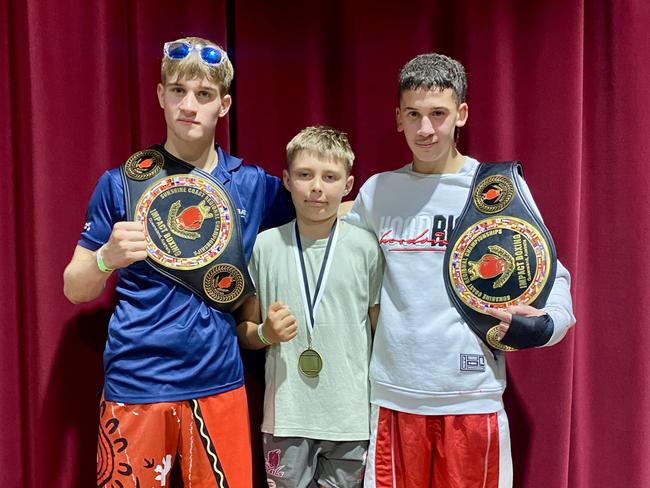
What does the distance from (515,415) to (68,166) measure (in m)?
1.48

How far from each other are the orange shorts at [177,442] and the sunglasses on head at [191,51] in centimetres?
79

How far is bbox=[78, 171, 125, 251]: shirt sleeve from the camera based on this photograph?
149 centimetres

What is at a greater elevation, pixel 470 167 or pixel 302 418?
pixel 470 167

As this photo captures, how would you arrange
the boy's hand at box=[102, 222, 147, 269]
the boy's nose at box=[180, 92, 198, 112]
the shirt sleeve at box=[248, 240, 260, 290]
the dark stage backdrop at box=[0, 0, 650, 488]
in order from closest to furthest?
the boy's hand at box=[102, 222, 147, 269] < the boy's nose at box=[180, 92, 198, 112] < the shirt sleeve at box=[248, 240, 260, 290] < the dark stage backdrop at box=[0, 0, 650, 488]

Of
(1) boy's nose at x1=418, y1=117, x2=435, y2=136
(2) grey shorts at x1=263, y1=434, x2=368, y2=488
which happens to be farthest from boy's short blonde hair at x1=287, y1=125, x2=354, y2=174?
(2) grey shorts at x1=263, y1=434, x2=368, y2=488

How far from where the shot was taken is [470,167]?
159 centimetres

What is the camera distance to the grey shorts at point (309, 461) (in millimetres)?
1554

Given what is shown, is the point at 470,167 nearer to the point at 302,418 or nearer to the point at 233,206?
the point at 233,206

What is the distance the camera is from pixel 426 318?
153 centimetres

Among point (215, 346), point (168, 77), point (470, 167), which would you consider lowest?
point (215, 346)

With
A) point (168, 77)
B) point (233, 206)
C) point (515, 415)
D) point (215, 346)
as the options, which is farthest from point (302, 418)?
point (168, 77)

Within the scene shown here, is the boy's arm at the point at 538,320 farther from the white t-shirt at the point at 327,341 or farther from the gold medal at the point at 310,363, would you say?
the gold medal at the point at 310,363

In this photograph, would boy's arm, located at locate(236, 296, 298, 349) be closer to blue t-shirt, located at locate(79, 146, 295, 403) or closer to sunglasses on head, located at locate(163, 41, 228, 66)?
blue t-shirt, located at locate(79, 146, 295, 403)

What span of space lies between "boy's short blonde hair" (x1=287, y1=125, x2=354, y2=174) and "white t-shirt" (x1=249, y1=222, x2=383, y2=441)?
19 cm
